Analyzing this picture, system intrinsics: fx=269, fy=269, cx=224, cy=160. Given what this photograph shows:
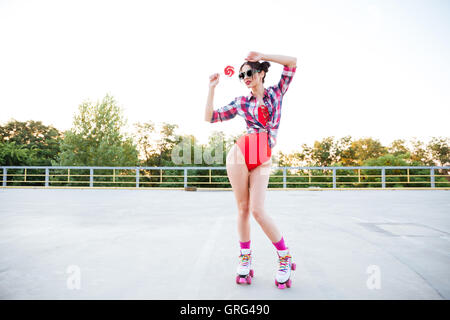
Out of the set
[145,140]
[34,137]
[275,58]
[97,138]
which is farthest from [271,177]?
[34,137]

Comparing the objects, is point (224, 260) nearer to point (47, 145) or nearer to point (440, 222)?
point (440, 222)

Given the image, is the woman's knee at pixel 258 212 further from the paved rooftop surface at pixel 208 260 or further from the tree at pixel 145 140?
the tree at pixel 145 140

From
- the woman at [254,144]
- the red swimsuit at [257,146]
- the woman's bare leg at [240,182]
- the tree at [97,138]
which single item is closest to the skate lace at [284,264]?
the woman at [254,144]

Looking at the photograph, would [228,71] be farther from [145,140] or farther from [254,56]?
[145,140]

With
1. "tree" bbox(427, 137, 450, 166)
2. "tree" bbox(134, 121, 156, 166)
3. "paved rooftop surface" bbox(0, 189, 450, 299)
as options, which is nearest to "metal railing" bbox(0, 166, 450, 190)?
"tree" bbox(134, 121, 156, 166)

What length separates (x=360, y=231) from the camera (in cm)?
285

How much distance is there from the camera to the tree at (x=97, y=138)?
74.1 ft

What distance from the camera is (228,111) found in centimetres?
163

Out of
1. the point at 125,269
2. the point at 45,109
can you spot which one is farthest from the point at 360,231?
the point at 45,109

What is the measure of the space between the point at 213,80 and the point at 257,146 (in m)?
0.48

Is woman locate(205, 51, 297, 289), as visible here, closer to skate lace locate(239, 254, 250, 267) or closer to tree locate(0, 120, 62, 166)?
skate lace locate(239, 254, 250, 267)

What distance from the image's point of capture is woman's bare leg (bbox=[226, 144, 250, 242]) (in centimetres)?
155

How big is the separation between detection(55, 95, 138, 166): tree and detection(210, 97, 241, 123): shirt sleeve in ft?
74.9
